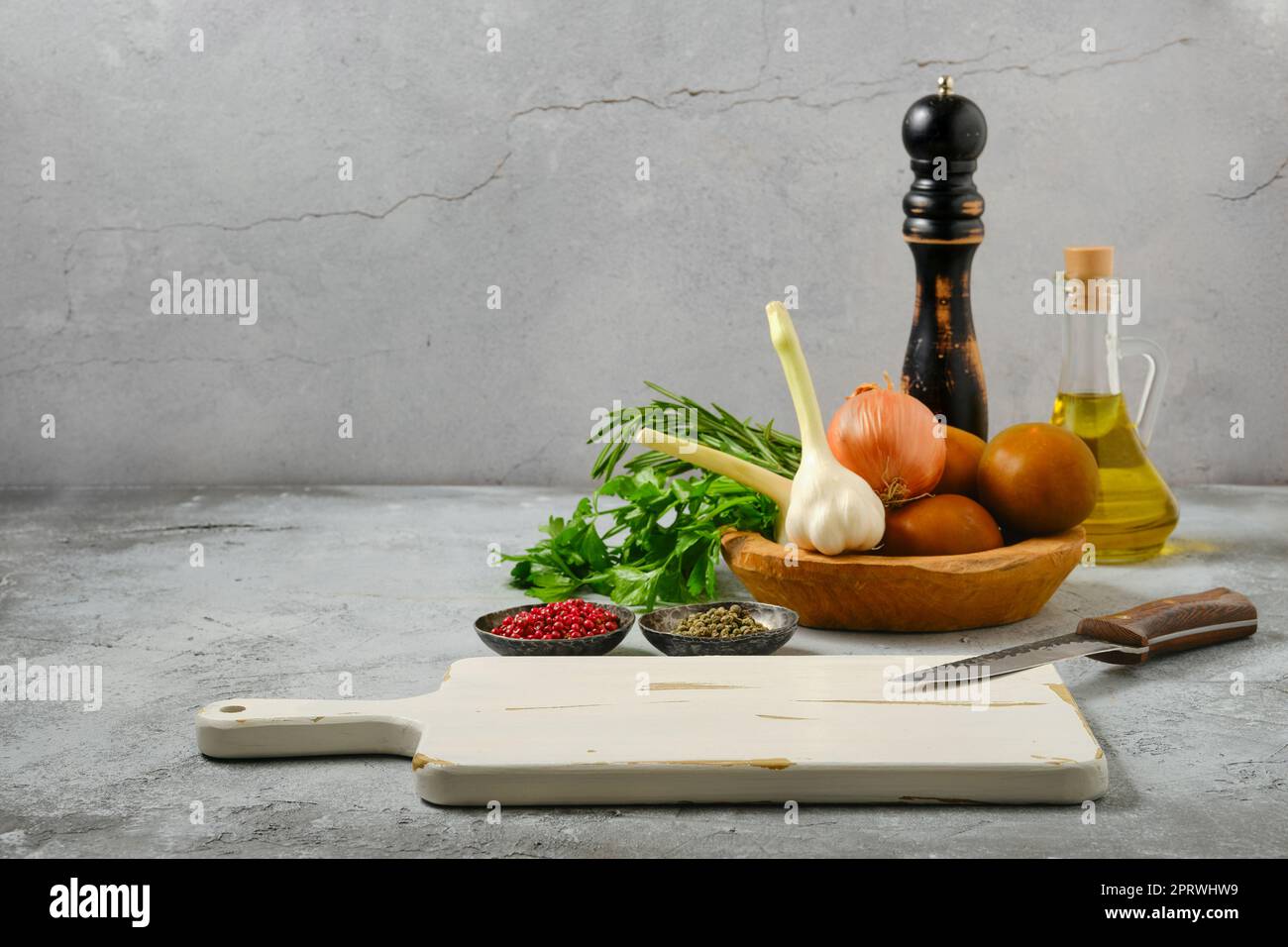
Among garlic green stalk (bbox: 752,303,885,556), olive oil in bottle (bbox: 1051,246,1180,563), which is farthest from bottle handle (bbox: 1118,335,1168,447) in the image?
garlic green stalk (bbox: 752,303,885,556)

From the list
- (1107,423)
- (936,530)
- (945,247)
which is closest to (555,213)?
(945,247)

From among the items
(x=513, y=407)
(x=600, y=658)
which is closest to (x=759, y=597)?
(x=600, y=658)

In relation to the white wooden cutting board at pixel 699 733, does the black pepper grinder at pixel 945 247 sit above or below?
above

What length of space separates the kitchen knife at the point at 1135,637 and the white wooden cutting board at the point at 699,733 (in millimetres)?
20

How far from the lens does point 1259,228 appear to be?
1.78m

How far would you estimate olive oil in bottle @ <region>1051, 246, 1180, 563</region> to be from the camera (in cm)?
129

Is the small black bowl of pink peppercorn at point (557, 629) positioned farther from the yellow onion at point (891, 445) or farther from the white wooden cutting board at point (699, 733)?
the yellow onion at point (891, 445)

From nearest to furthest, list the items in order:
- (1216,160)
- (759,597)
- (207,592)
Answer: (759,597), (207,592), (1216,160)

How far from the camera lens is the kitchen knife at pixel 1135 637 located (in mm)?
897

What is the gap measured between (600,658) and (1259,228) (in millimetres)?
1270

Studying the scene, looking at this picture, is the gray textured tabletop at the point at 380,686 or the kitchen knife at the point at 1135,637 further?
the kitchen knife at the point at 1135,637

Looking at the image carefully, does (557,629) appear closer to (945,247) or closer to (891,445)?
(891,445)

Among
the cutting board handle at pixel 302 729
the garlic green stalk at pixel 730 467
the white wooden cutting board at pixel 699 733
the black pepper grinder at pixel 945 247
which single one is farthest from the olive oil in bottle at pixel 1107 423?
the cutting board handle at pixel 302 729

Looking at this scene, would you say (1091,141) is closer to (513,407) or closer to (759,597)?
(513,407)
